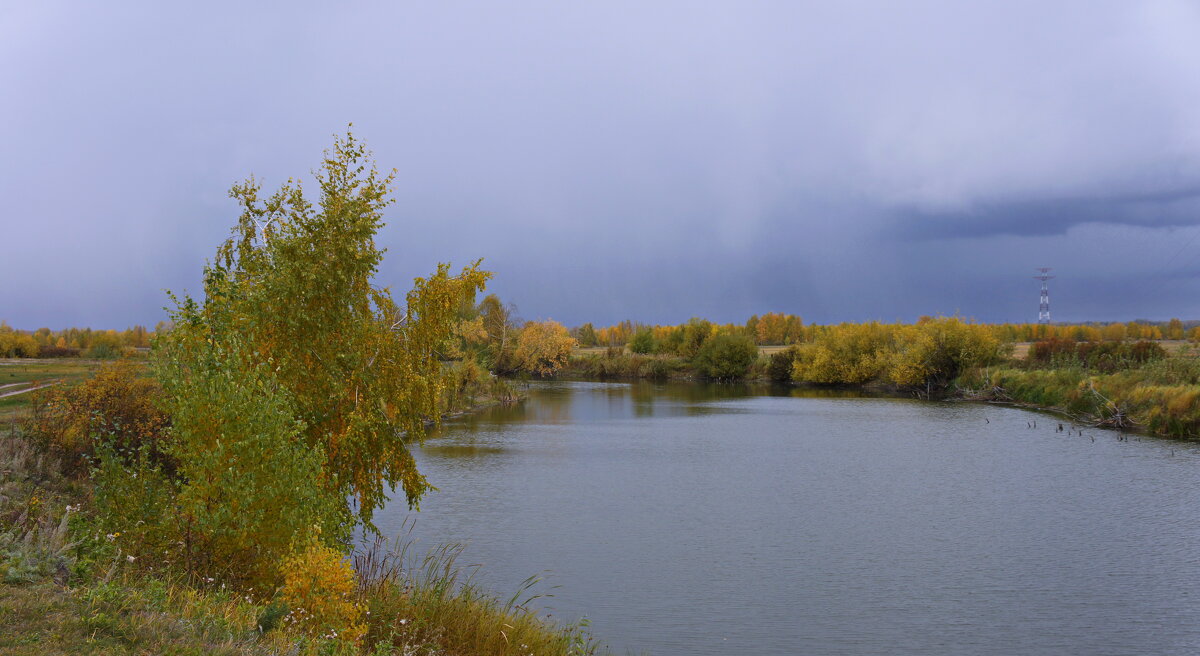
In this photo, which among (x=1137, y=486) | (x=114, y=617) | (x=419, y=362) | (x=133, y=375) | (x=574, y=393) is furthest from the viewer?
(x=574, y=393)

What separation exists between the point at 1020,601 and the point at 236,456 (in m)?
12.7

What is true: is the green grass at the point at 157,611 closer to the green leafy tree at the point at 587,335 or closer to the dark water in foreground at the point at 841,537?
the dark water in foreground at the point at 841,537

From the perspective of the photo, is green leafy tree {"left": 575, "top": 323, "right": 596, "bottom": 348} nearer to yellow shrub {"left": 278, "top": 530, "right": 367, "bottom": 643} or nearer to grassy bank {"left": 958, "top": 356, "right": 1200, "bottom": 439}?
grassy bank {"left": 958, "top": 356, "right": 1200, "bottom": 439}

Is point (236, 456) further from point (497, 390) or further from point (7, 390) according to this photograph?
point (497, 390)

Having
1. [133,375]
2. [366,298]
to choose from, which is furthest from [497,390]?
[366,298]

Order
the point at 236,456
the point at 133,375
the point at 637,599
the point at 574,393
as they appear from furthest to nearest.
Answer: the point at 574,393 < the point at 133,375 < the point at 637,599 < the point at 236,456

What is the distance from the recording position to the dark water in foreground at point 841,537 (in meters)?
12.3

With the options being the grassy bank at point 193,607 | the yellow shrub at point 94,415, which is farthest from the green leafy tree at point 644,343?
the grassy bank at point 193,607

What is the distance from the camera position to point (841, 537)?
17.3m

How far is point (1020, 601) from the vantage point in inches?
528

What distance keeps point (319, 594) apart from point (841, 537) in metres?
12.9

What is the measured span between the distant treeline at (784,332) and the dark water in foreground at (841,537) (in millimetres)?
45010

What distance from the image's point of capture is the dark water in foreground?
12.3 meters

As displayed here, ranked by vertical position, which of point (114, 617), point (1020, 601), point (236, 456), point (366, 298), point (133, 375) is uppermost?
point (366, 298)
